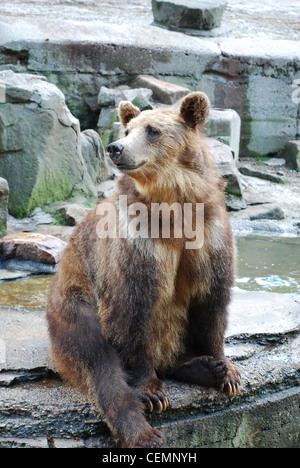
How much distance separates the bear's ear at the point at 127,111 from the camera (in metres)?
3.74

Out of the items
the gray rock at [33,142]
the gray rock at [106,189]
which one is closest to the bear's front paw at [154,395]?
the gray rock at [33,142]

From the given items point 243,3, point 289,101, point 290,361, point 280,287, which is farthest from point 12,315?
point 243,3

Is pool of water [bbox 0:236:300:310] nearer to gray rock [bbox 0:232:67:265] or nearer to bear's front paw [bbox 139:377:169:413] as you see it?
gray rock [bbox 0:232:67:265]

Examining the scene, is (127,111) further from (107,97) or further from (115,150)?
(107,97)

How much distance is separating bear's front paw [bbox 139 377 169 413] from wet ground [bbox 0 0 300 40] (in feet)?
33.3

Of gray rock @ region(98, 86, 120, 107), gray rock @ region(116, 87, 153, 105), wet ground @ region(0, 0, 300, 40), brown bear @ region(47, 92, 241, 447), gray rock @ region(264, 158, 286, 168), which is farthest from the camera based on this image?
wet ground @ region(0, 0, 300, 40)

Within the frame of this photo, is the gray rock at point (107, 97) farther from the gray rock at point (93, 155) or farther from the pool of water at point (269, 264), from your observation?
the pool of water at point (269, 264)

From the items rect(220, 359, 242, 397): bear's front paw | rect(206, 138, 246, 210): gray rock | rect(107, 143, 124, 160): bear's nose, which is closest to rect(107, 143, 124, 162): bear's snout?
rect(107, 143, 124, 160): bear's nose

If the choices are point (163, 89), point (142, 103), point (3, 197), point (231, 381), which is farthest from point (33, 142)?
Result: point (231, 381)

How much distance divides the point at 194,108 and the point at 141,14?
1208cm

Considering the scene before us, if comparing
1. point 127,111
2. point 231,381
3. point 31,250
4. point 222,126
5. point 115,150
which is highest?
point 127,111

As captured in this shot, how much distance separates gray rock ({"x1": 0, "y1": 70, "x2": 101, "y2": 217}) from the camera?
334 inches

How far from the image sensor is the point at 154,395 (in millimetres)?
3414

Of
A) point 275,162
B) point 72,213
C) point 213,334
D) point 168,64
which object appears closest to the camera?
point 213,334
